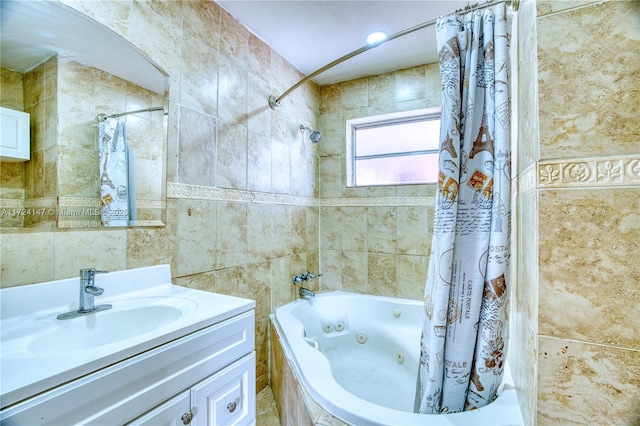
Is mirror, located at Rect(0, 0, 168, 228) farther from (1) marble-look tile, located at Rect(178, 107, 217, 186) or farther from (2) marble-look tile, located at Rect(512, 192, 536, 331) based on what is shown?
(2) marble-look tile, located at Rect(512, 192, 536, 331)

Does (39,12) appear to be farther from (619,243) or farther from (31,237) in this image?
(619,243)

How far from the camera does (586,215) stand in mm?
629

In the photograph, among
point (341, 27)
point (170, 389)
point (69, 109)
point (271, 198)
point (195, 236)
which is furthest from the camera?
point (271, 198)

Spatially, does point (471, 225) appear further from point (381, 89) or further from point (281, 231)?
point (381, 89)

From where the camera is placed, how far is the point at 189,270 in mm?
1364

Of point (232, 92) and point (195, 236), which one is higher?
point (232, 92)

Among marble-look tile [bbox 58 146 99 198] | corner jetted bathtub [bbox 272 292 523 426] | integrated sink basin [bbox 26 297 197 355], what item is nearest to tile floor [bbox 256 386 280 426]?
corner jetted bathtub [bbox 272 292 523 426]

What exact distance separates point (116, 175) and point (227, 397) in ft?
3.14

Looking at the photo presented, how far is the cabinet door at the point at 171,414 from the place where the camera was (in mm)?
704

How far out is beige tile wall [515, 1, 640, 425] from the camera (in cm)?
60

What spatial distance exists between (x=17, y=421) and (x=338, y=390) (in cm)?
87

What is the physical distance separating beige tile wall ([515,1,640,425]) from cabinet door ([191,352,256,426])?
2.90ft

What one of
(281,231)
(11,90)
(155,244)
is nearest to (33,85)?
(11,90)

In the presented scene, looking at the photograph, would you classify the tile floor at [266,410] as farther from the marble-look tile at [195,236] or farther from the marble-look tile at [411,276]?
the marble-look tile at [411,276]
